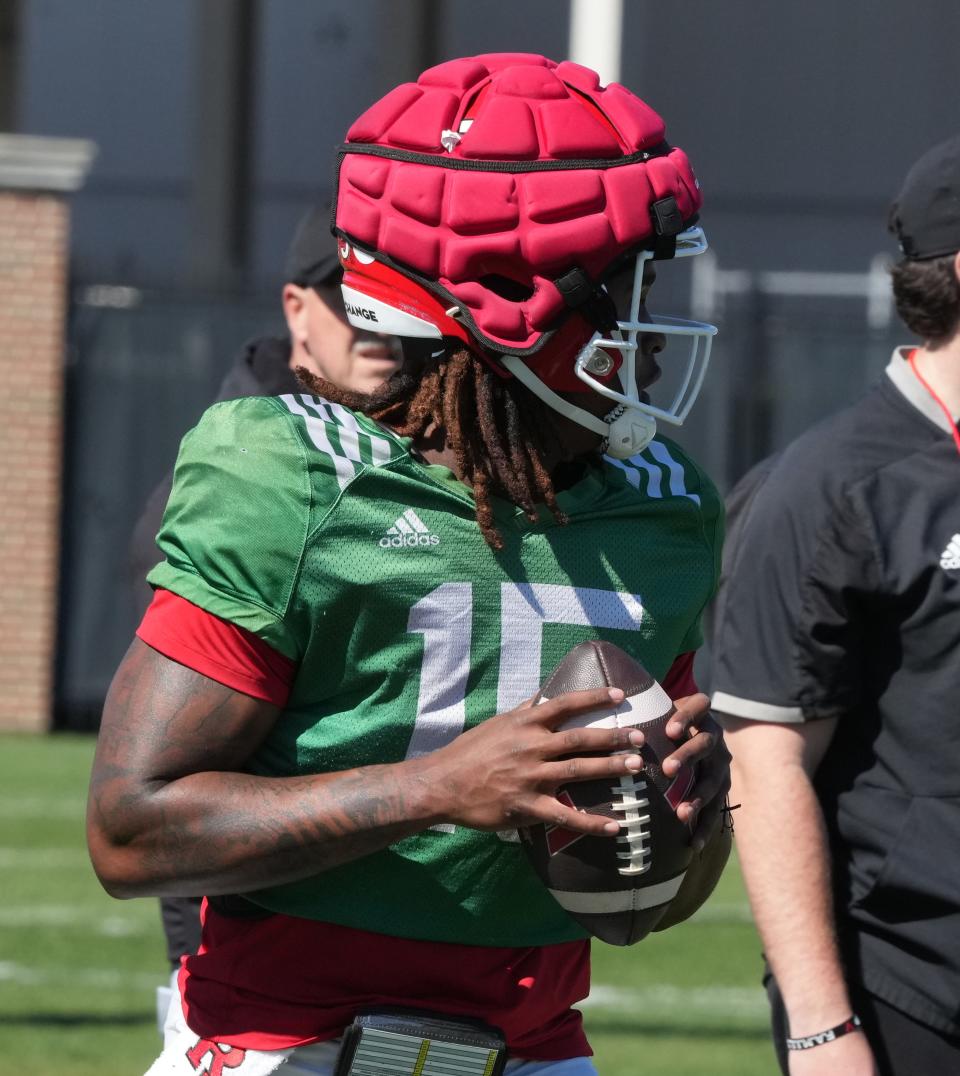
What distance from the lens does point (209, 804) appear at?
2.34 m

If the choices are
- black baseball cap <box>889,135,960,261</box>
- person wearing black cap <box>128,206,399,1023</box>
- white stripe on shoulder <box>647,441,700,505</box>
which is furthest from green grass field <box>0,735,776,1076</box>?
white stripe on shoulder <box>647,441,700,505</box>

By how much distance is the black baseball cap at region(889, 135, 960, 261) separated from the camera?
3432 millimetres

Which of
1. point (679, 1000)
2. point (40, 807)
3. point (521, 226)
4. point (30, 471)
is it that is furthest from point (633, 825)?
point (30, 471)

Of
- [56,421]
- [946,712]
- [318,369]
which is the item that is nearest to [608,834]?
[946,712]

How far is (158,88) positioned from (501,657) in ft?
72.3

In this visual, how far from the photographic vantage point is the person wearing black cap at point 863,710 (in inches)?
129

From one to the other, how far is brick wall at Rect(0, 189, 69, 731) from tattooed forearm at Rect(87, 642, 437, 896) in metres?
10.9

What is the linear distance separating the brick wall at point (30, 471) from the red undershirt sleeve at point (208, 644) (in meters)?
10.9

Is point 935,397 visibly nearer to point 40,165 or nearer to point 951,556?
point 951,556

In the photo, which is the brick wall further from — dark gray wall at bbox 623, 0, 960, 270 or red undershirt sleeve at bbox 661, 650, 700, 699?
dark gray wall at bbox 623, 0, 960, 270

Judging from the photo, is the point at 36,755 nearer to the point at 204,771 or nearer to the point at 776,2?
the point at 204,771

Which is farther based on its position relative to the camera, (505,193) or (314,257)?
(314,257)

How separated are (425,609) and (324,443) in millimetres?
244

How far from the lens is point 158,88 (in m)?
23.5
